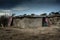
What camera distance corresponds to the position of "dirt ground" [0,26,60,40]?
7.02ft

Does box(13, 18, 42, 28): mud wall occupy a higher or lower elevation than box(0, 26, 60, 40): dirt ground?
higher

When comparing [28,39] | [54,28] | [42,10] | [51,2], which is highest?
[51,2]

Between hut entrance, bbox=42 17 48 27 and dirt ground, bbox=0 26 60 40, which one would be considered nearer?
dirt ground, bbox=0 26 60 40

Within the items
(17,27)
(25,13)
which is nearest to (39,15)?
(25,13)

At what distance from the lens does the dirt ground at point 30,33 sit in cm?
214

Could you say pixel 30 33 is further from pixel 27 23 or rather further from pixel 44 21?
pixel 44 21

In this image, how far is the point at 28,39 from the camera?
209 centimetres

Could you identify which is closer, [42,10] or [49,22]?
[42,10]

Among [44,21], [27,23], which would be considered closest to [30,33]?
[27,23]

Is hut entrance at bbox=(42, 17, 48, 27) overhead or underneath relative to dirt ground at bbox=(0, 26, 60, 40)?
overhead

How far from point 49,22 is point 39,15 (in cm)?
29

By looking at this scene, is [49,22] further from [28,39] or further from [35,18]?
[28,39]

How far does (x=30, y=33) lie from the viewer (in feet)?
7.40

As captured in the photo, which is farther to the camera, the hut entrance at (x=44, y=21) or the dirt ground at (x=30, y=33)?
the hut entrance at (x=44, y=21)
